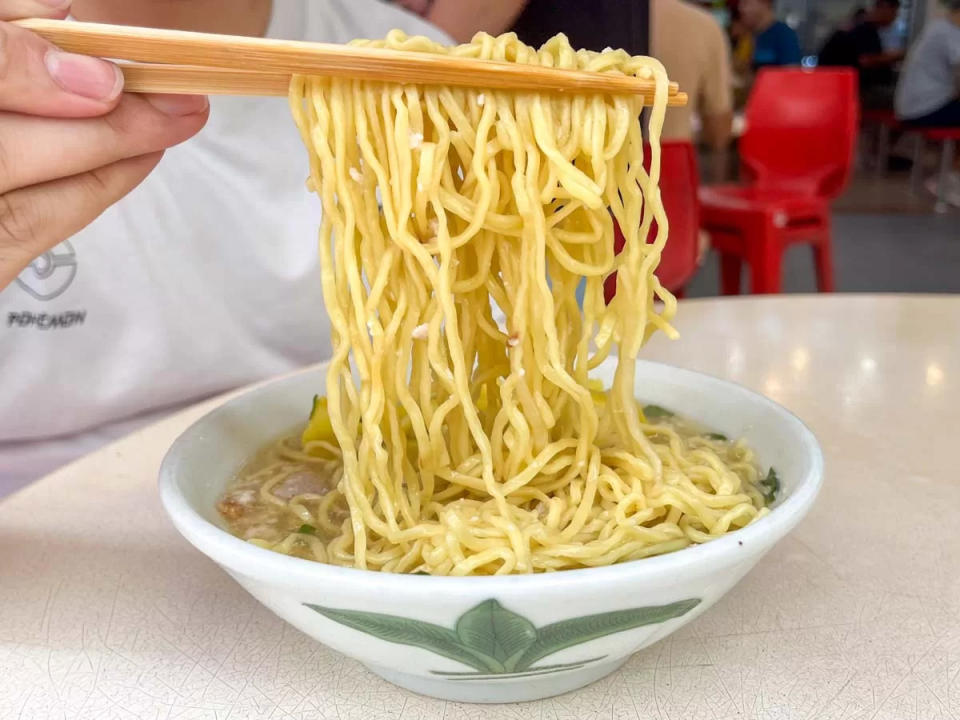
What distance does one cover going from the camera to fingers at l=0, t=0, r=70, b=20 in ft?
2.02

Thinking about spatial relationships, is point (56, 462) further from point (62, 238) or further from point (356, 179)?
point (356, 179)

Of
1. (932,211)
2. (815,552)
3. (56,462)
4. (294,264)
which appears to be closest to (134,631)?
(815,552)

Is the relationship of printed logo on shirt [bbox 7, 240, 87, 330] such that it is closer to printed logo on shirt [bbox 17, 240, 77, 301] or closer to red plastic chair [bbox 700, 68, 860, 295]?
printed logo on shirt [bbox 17, 240, 77, 301]

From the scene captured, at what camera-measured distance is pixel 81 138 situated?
0.66 metres

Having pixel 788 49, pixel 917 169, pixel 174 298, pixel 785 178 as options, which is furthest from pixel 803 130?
pixel 917 169

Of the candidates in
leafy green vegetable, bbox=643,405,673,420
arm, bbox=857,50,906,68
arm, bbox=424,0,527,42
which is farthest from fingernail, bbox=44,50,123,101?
arm, bbox=857,50,906,68

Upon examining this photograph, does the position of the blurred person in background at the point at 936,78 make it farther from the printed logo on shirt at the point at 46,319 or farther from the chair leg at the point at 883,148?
the printed logo on shirt at the point at 46,319

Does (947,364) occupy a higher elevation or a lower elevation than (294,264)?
lower

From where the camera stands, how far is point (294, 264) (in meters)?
1.56

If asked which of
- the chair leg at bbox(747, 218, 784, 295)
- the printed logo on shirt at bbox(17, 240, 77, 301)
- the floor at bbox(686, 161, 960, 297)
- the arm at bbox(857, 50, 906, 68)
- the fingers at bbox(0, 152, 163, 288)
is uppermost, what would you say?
the fingers at bbox(0, 152, 163, 288)

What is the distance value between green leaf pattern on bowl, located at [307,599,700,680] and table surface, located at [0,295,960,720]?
0.28ft

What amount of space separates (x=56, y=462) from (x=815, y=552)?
1.19m

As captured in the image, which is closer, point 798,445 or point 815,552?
point 798,445

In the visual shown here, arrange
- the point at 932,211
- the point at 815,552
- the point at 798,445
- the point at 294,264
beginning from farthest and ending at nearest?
the point at 932,211 < the point at 294,264 < the point at 815,552 < the point at 798,445
